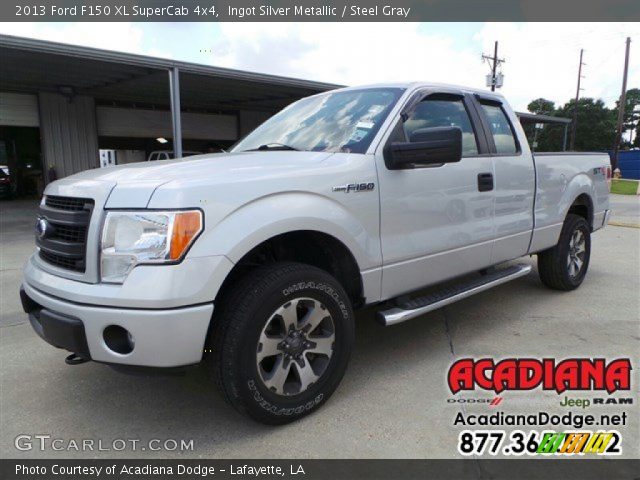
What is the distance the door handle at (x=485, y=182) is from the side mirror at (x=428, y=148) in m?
0.78

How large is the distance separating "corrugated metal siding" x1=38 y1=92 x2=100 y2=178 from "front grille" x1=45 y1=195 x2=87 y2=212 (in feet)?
65.3

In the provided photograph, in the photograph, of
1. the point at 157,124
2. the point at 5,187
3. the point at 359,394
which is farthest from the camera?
the point at 157,124

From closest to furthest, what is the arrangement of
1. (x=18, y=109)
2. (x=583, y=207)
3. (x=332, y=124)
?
(x=332, y=124) < (x=583, y=207) < (x=18, y=109)

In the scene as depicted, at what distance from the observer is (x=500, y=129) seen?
412 centimetres

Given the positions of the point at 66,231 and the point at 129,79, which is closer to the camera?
the point at 66,231

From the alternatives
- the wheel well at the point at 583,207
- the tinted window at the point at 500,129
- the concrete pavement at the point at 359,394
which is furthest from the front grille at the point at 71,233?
the wheel well at the point at 583,207

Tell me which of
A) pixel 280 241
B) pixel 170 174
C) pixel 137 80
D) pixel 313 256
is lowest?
pixel 313 256

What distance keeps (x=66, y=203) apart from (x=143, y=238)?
686 millimetres

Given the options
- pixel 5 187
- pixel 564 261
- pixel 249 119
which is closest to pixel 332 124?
pixel 564 261

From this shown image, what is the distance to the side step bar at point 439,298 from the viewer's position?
2998 millimetres

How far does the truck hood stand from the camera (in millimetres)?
2262

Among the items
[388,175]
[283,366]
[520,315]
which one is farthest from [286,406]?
[520,315]

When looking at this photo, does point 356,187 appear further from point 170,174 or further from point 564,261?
point 564,261

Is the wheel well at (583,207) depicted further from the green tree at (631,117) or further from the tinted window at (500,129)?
the green tree at (631,117)
